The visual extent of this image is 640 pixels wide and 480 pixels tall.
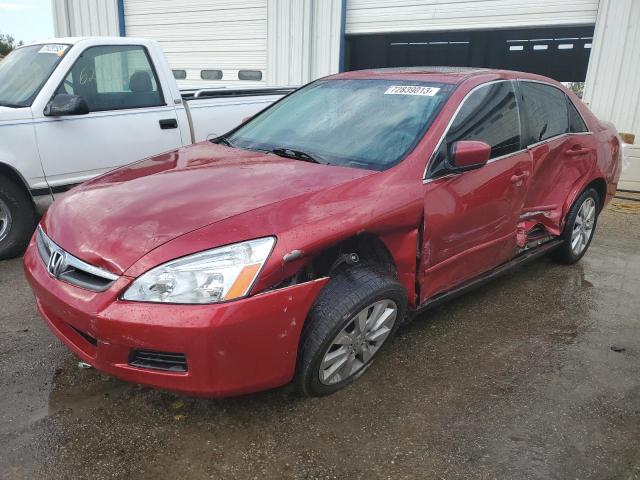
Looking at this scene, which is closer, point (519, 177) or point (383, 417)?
point (383, 417)

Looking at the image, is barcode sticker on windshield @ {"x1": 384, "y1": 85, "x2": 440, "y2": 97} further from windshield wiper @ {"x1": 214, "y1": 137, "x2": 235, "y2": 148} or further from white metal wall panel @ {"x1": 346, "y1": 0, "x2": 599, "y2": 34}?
white metal wall panel @ {"x1": 346, "y1": 0, "x2": 599, "y2": 34}

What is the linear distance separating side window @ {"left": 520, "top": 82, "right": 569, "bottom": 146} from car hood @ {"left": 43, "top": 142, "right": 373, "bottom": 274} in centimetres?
159

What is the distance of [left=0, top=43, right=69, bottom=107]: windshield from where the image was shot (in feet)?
14.4

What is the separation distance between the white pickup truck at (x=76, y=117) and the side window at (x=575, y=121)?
331cm

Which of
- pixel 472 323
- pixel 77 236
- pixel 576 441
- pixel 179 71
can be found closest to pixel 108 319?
pixel 77 236

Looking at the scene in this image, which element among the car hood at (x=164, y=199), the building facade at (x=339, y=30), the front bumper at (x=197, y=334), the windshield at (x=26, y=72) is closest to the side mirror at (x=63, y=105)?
the windshield at (x=26, y=72)

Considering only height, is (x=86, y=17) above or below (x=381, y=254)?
above

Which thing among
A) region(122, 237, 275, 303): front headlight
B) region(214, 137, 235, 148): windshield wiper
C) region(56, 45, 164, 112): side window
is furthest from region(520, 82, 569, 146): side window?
region(56, 45, 164, 112): side window

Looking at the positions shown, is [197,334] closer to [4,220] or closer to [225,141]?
[225,141]

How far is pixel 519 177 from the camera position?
338 cm

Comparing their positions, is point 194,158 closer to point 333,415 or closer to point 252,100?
point 333,415

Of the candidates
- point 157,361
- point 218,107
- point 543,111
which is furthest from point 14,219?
point 543,111

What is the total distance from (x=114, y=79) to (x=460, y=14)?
20.0 ft

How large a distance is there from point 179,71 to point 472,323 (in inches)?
404
